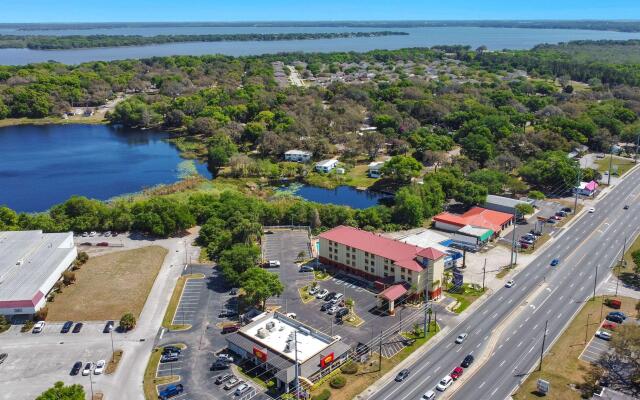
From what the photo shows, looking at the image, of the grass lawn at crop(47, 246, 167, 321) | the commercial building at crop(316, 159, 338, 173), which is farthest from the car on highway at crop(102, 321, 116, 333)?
the commercial building at crop(316, 159, 338, 173)

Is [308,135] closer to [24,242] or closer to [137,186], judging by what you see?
[137,186]

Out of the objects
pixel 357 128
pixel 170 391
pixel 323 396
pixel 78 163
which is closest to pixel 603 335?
pixel 323 396

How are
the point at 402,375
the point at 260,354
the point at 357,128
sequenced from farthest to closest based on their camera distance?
the point at 357,128 → the point at 260,354 → the point at 402,375

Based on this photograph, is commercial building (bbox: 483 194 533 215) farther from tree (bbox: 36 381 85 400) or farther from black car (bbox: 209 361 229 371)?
tree (bbox: 36 381 85 400)

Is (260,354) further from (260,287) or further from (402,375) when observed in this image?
(402,375)

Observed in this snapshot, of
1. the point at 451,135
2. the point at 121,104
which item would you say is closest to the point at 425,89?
the point at 451,135
